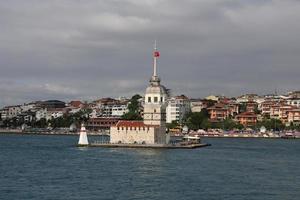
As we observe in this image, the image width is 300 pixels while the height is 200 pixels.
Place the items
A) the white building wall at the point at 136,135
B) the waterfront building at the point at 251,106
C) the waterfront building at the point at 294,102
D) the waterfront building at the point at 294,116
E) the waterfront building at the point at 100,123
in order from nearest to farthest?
the white building wall at the point at 136,135, the waterfront building at the point at 294,116, the waterfront building at the point at 100,123, the waterfront building at the point at 251,106, the waterfront building at the point at 294,102

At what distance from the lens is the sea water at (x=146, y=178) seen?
31.0 meters

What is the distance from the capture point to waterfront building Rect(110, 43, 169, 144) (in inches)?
2660

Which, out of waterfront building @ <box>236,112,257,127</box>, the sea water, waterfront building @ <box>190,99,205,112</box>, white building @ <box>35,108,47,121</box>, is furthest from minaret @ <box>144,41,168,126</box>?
white building @ <box>35,108,47,121</box>

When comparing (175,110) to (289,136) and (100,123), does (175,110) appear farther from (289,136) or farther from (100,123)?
(289,136)

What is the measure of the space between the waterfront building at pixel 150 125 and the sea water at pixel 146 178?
13.1 m

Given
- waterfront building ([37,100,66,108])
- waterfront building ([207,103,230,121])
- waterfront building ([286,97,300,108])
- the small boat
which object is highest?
waterfront building ([37,100,66,108])

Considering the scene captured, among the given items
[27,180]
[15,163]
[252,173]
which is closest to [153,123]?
[15,163]

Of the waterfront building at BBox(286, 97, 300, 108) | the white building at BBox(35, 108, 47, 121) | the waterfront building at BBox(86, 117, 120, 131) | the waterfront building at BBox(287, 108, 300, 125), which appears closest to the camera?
the waterfront building at BBox(287, 108, 300, 125)

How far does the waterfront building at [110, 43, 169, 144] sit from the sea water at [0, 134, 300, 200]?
515 inches

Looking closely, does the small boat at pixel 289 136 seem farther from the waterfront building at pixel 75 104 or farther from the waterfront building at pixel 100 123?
the waterfront building at pixel 75 104

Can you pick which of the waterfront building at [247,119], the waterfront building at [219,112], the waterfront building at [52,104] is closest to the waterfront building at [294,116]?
the waterfront building at [247,119]

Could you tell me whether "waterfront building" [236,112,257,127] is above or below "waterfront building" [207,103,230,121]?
below

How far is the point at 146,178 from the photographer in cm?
3738

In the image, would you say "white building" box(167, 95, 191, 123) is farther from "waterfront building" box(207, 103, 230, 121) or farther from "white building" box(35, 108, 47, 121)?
"white building" box(35, 108, 47, 121)
